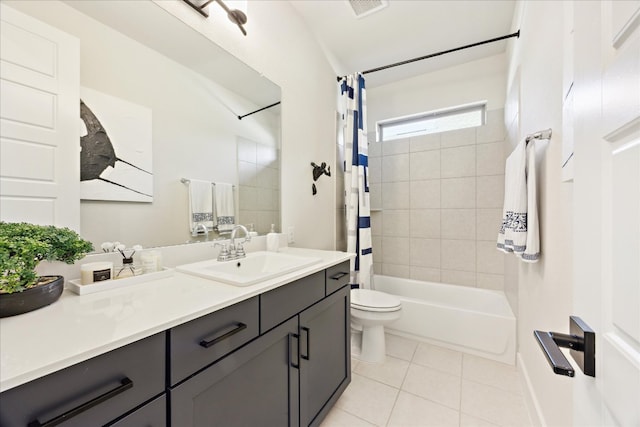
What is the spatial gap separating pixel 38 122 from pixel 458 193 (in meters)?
2.97

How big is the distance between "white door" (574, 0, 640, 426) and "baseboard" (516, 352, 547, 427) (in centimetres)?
110

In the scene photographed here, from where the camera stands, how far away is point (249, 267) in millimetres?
1361

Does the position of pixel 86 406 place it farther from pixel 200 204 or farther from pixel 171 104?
pixel 171 104

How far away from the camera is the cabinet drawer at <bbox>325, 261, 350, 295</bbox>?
132cm

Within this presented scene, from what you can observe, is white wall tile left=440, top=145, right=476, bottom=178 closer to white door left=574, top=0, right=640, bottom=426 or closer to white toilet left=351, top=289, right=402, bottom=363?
white toilet left=351, top=289, right=402, bottom=363

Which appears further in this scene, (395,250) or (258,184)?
(395,250)

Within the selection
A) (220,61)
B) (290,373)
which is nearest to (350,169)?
(220,61)

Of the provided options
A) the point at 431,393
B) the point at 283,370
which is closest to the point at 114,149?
the point at 283,370

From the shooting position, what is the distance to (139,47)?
3.49 ft

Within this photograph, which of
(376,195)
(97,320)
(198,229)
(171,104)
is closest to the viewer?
(97,320)

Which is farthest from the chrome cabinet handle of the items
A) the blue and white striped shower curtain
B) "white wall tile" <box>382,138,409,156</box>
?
Answer: "white wall tile" <box>382,138,409,156</box>

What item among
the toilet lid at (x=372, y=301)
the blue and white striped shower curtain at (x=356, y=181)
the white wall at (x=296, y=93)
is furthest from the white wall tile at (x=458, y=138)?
the toilet lid at (x=372, y=301)

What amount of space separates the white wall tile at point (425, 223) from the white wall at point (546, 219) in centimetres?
106

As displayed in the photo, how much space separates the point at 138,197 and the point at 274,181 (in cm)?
84
